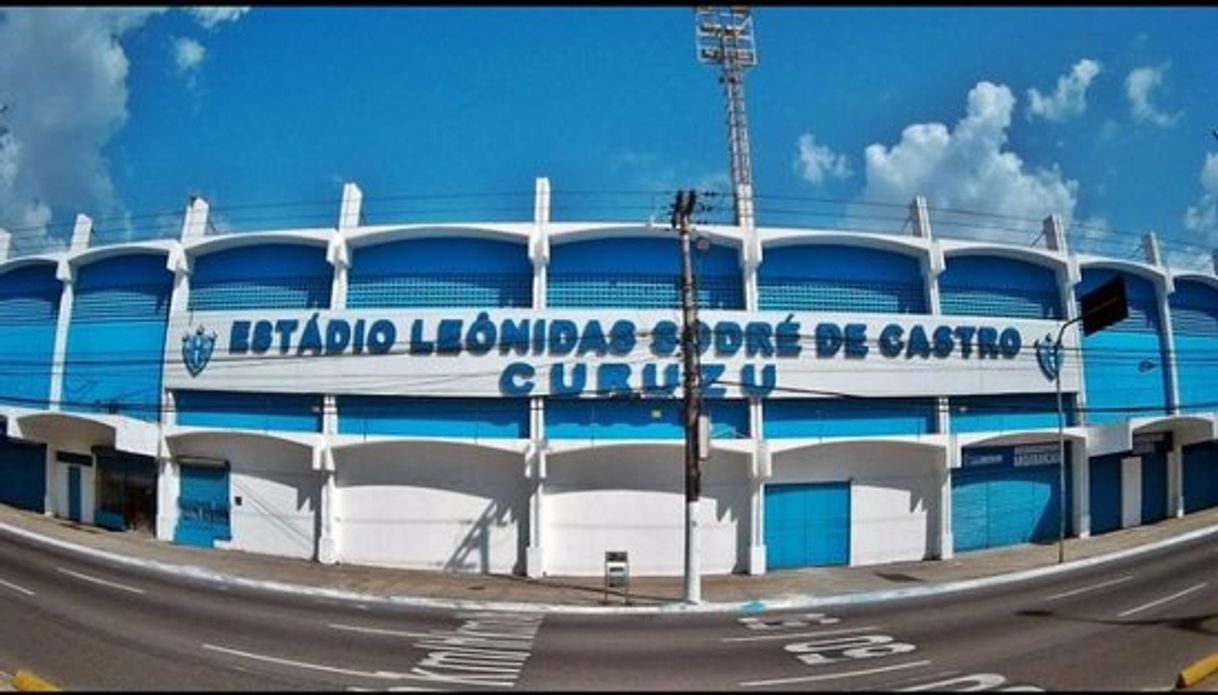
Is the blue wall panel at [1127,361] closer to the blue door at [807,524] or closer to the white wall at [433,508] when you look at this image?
the blue door at [807,524]

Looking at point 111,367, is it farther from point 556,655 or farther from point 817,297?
point 817,297

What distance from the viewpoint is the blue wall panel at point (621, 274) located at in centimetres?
2494

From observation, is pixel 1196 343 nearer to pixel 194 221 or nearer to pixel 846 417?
pixel 846 417

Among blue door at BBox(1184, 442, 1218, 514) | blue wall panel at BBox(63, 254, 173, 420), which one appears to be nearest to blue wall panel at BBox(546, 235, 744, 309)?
blue wall panel at BBox(63, 254, 173, 420)

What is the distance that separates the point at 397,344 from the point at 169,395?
9727 millimetres

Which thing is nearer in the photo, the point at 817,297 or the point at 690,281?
the point at 690,281

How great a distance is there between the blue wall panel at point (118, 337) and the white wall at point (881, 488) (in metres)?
22.9

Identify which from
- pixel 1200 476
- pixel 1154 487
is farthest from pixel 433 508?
pixel 1200 476

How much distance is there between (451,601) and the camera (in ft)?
64.4

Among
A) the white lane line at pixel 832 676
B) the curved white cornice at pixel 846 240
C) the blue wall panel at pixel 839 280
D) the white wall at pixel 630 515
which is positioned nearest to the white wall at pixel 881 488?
the white wall at pixel 630 515

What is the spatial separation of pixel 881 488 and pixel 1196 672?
1414 cm

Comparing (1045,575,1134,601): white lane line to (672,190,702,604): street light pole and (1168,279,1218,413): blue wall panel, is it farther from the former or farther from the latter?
(1168,279,1218,413): blue wall panel

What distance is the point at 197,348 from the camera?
26406mm

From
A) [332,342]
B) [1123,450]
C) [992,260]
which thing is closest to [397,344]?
[332,342]
